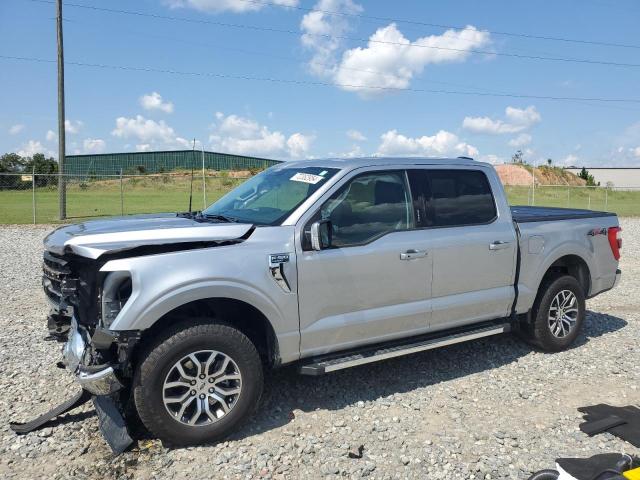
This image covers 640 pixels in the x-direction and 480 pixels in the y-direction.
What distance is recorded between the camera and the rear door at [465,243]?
4.67 m

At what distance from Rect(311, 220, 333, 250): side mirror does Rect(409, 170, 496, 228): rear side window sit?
0.98m

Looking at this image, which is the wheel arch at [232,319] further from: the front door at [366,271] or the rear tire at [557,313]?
the rear tire at [557,313]

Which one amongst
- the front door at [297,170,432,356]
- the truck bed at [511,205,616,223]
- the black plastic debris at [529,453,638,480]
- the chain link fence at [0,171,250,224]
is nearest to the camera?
the black plastic debris at [529,453,638,480]

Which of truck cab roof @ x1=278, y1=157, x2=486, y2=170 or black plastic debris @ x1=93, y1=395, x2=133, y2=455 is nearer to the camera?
black plastic debris @ x1=93, y1=395, x2=133, y2=455

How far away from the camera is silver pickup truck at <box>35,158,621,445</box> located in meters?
3.53

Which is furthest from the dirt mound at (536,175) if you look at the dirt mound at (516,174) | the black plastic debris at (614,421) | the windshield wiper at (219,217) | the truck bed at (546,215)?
the windshield wiper at (219,217)

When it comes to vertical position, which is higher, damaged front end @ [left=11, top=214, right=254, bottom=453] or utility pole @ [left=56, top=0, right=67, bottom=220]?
utility pole @ [left=56, top=0, right=67, bottom=220]

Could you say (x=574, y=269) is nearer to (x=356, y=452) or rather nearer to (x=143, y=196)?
(x=356, y=452)

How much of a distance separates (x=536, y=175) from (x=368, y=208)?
66.4 m

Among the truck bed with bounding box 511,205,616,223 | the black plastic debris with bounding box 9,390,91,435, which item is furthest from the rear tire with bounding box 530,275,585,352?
the black plastic debris with bounding box 9,390,91,435

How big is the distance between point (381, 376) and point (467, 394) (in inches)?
30.6

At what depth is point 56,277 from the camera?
3.95 metres

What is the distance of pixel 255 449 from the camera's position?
12.1 feet

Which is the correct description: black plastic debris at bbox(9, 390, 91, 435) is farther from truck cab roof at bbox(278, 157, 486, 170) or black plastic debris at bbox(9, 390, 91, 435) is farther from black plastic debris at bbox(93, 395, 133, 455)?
truck cab roof at bbox(278, 157, 486, 170)
